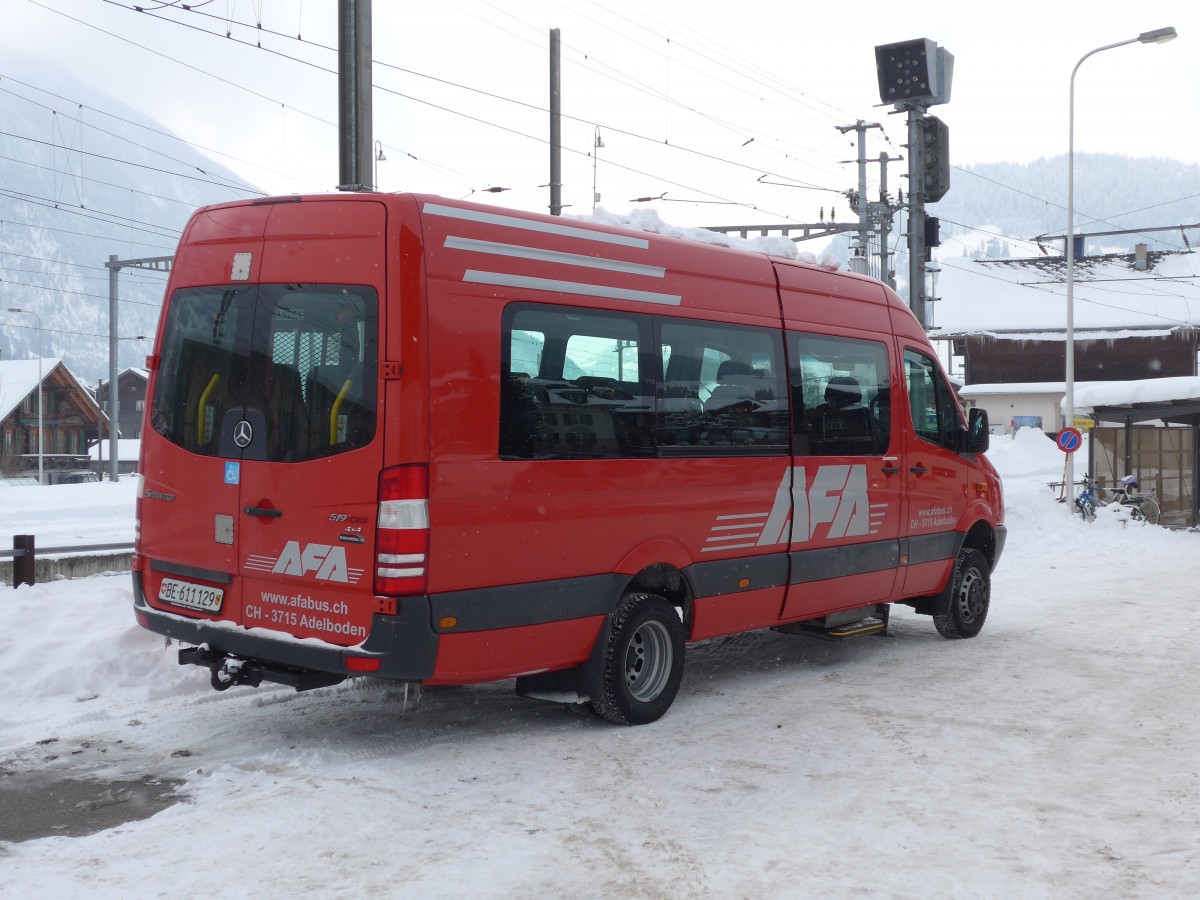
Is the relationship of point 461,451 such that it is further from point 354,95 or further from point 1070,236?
point 1070,236

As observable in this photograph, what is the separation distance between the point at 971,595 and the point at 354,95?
7.16m

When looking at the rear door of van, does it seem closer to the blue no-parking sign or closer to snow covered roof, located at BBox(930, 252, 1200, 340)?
the blue no-parking sign

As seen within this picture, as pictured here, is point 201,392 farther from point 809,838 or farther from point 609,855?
point 809,838

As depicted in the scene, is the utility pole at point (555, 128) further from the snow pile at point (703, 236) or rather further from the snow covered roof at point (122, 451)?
the snow covered roof at point (122, 451)

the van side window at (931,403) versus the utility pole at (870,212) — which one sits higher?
the utility pole at (870,212)

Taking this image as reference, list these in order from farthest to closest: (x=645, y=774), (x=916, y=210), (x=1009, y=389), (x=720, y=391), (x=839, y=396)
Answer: (x=1009, y=389), (x=916, y=210), (x=839, y=396), (x=720, y=391), (x=645, y=774)

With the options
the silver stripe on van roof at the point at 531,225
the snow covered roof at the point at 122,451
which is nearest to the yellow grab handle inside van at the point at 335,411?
the silver stripe on van roof at the point at 531,225

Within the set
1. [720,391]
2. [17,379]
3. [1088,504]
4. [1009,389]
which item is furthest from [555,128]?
[1009,389]

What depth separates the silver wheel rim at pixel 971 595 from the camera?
9844mm

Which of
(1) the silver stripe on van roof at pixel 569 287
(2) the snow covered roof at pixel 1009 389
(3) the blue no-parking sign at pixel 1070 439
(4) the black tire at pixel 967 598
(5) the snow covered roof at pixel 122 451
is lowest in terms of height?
(4) the black tire at pixel 967 598

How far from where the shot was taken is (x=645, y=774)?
18.9 ft

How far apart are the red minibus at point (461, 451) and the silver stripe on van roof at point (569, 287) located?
0.01 meters

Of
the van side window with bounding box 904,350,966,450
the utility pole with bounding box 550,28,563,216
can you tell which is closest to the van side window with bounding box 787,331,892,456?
the van side window with bounding box 904,350,966,450

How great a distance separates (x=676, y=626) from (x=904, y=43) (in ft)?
35.1
